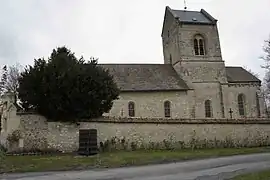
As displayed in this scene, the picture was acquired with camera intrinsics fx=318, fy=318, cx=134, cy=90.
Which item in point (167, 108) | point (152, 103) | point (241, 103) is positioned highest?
point (241, 103)

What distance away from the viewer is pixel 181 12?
144 ft

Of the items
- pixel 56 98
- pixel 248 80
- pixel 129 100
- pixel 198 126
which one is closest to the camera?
pixel 56 98

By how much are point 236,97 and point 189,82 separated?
608cm

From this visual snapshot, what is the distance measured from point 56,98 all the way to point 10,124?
4.35m

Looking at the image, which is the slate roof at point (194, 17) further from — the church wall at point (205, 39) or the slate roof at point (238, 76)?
the slate roof at point (238, 76)

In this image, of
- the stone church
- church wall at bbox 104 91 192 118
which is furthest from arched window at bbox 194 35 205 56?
church wall at bbox 104 91 192 118

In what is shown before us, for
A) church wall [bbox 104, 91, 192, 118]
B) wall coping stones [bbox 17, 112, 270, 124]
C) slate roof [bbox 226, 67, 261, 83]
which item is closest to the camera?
wall coping stones [bbox 17, 112, 270, 124]

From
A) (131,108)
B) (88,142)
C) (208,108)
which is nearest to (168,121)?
(88,142)

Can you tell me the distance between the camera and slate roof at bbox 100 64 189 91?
35125 millimetres

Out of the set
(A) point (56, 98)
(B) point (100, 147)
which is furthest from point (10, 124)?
(B) point (100, 147)

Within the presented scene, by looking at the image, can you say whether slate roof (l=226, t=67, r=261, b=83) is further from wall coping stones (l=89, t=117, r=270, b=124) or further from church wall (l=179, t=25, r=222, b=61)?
wall coping stones (l=89, t=117, r=270, b=124)

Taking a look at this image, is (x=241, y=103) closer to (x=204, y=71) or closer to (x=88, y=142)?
(x=204, y=71)

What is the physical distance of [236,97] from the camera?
126ft

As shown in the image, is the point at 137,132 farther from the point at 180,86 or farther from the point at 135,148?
the point at 180,86
